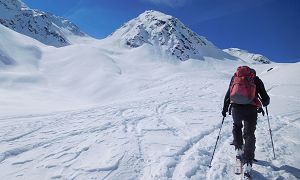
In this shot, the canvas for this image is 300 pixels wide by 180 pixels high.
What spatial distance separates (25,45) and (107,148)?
58.3 metres

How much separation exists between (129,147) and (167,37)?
121785 millimetres

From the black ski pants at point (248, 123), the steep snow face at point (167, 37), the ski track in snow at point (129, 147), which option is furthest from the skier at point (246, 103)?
the steep snow face at point (167, 37)

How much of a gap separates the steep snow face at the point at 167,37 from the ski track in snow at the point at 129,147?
94086 millimetres

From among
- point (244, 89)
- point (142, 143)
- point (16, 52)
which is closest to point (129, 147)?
point (142, 143)

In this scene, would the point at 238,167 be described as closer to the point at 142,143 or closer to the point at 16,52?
the point at 142,143

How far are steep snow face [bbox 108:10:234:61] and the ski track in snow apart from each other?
309ft

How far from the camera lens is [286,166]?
680cm

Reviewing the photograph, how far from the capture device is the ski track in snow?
6.24 meters

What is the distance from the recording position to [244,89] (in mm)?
6473

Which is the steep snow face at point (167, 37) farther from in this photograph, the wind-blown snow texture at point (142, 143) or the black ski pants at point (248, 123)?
the black ski pants at point (248, 123)

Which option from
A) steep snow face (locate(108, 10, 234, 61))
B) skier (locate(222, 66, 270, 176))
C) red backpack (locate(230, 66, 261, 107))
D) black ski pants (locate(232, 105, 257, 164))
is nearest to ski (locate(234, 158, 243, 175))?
skier (locate(222, 66, 270, 176))

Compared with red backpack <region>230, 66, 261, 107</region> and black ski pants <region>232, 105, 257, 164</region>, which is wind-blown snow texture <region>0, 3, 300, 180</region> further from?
red backpack <region>230, 66, 261, 107</region>

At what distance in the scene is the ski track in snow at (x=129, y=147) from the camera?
624cm

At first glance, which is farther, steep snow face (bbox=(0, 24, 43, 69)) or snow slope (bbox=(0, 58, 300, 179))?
steep snow face (bbox=(0, 24, 43, 69))
